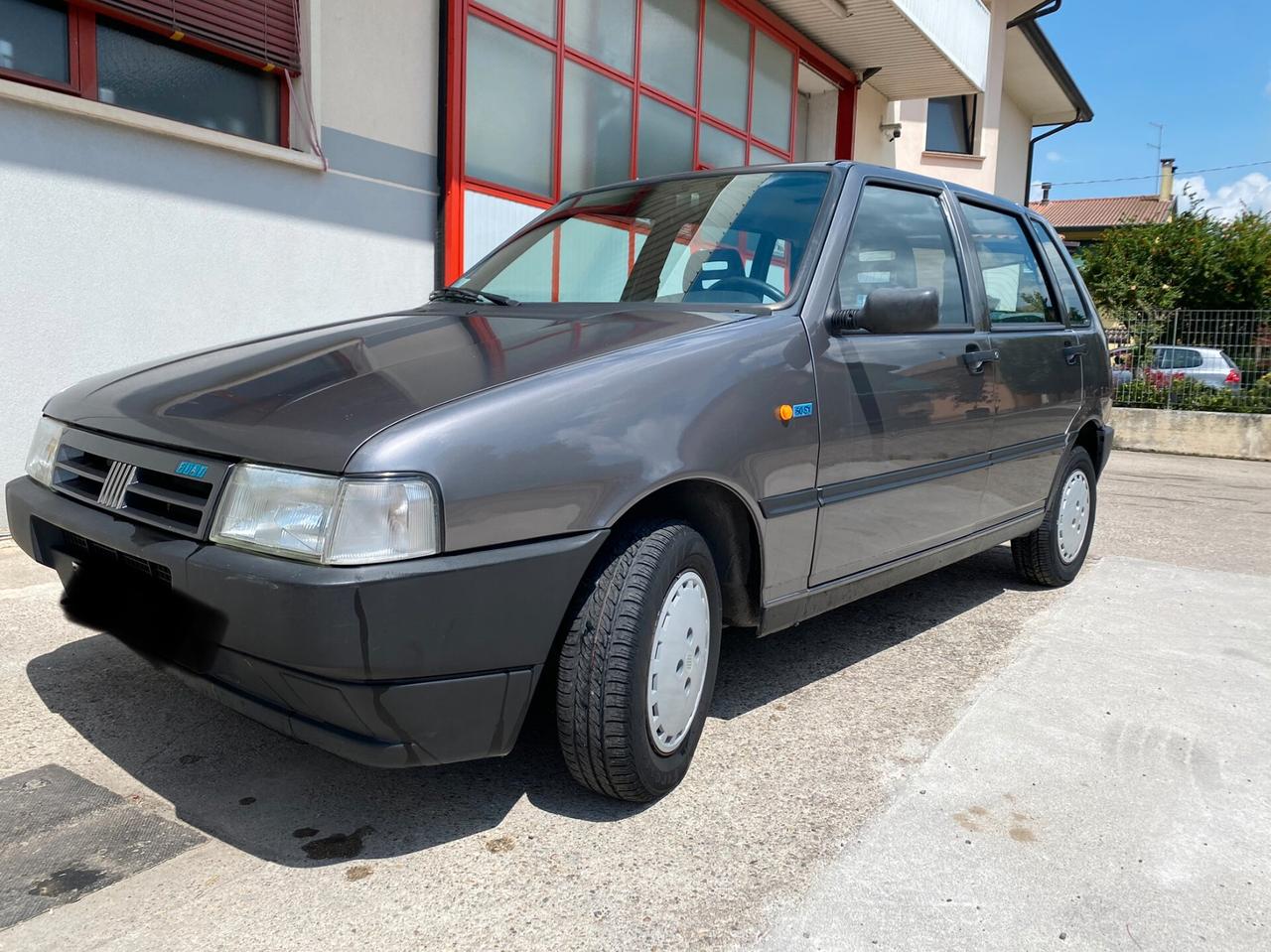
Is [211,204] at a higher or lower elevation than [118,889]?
higher

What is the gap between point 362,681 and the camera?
75.6 inches

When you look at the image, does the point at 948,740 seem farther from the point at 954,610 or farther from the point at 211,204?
the point at 211,204

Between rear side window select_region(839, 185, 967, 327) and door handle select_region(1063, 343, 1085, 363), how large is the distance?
0.97m

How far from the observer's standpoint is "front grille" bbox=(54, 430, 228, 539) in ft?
6.88

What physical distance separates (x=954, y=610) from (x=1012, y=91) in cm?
1948

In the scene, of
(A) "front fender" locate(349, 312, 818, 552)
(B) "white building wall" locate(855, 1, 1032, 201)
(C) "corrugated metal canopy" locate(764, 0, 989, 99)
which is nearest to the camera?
(A) "front fender" locate(349, 312, 818, 552)

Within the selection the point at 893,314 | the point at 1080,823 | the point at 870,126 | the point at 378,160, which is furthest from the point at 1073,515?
the point at 870,126

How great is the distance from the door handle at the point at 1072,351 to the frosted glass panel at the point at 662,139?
A: 484 cm

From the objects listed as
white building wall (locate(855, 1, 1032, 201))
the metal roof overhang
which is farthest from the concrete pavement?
the metal roof overhang

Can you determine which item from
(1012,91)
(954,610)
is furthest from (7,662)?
(1012,91)

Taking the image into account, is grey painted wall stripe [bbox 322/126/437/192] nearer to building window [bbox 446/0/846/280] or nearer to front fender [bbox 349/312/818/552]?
building window [bbox 446/0/846/280]

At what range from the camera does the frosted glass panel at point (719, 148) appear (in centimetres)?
990

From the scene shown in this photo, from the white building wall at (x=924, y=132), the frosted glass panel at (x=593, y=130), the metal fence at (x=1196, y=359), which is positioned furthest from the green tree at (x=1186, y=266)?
the frosted glass panel at (x=593, y=130)

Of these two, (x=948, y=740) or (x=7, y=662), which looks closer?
(x=948, y=740)
